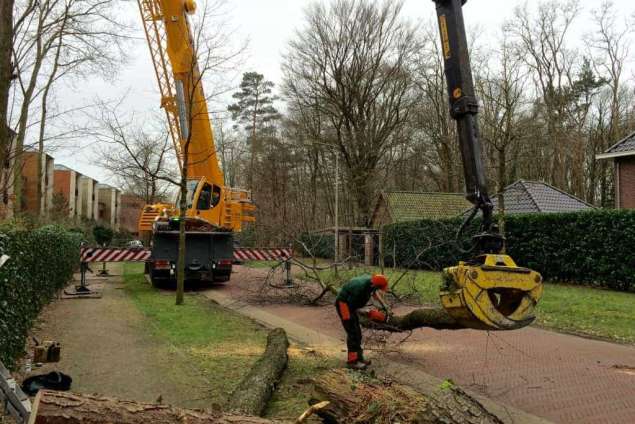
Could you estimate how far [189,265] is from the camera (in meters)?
16.2

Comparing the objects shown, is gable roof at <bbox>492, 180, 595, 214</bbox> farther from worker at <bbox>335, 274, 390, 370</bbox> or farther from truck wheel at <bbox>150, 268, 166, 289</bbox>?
worker at <bbox>335, 274, 390, 370</bbox>

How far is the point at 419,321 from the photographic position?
7.14 meters

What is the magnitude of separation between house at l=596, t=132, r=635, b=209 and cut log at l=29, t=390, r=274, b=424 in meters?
21.9

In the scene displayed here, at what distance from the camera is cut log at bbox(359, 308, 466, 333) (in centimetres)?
662

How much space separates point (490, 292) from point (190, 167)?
13671 millimetres

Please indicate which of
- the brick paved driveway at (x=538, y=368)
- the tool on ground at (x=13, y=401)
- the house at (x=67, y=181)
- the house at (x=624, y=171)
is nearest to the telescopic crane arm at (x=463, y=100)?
the brick paved driveway at (x=538, y=368)

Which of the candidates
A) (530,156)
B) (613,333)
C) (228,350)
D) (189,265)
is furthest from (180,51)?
(530,156)

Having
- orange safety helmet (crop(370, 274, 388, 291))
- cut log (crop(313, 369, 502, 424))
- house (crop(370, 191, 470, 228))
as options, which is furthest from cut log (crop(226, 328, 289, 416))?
house (crop(370, 191, 470, 228))

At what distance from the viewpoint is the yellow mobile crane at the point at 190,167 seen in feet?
50.6

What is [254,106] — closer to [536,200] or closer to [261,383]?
[536,200]

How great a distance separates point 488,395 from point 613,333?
4926mm

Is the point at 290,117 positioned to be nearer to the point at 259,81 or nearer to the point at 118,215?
the point at 259,81

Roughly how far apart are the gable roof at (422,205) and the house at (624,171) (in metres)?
11.8

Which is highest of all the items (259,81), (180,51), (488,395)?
(259,81)
